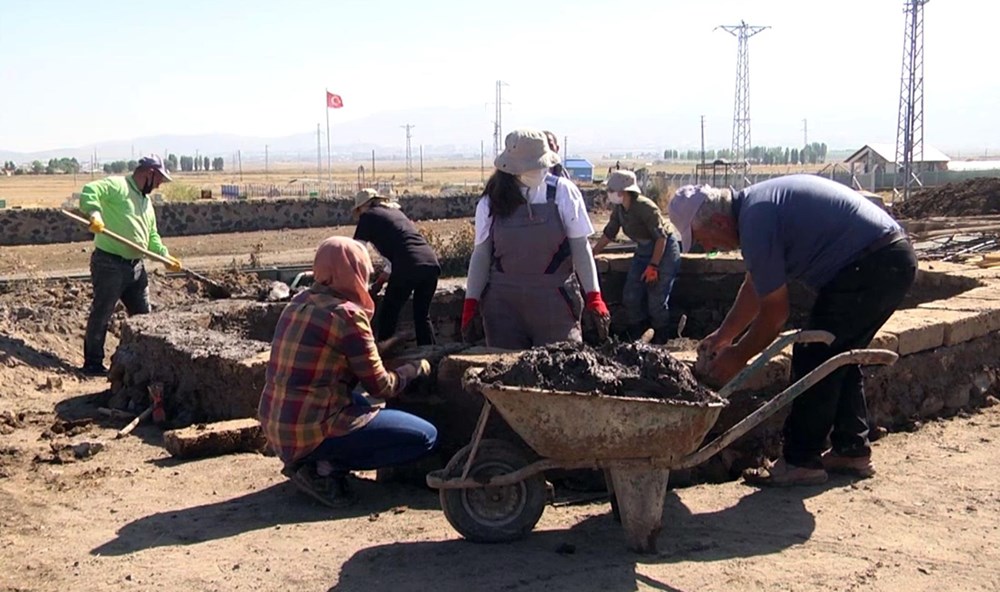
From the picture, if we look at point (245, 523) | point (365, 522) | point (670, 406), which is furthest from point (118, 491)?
point (670, 406)

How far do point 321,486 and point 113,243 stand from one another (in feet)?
14.5

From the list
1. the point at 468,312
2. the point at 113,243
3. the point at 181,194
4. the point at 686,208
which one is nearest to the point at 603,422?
the point at 686,208

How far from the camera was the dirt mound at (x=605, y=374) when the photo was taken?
163 inches

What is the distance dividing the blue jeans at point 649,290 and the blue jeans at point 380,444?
13.2ft

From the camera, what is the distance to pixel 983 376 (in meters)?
6.61

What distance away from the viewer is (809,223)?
473 centimetres

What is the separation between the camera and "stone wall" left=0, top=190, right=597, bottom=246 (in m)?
22.3

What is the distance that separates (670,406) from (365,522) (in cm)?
157

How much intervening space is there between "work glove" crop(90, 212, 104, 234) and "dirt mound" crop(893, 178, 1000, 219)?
16.3m

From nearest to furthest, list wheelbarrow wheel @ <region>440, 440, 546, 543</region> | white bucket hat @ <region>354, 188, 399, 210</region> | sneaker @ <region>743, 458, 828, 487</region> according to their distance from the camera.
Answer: wheelbarrow wheel @ <region>440, 440, 546, 543</region> < sneaker @ <region>743, 458, 828, 487</region> < white bucket hat @ <region>354, 188, 399, 210</region>

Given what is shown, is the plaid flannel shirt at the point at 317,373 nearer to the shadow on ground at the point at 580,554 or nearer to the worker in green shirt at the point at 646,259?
the shadow on ground at the point at 580,554

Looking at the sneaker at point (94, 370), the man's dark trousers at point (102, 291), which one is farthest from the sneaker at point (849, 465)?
the sneaker at point (94, 370)

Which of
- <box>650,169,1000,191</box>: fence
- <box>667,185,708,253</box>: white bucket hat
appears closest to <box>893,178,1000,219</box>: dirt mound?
<box>650,169,1000,191</box>: fence

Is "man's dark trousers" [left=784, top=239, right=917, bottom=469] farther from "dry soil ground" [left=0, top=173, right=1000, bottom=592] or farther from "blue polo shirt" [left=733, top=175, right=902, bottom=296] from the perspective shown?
"dry soil ground" [left=0, top=173, right=1000, bottom=592]
